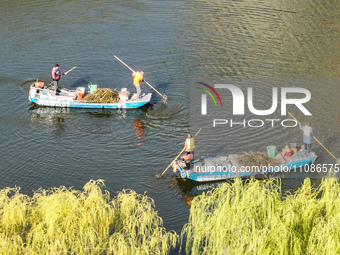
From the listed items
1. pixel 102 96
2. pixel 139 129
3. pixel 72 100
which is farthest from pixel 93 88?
pixel 139 129

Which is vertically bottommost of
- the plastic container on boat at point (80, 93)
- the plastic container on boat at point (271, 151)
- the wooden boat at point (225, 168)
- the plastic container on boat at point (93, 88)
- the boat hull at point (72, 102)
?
the wooden boat at point (225, 168)

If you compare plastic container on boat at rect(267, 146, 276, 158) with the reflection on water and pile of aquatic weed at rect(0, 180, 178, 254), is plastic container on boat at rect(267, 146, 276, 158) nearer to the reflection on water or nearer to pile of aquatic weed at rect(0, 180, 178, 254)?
the reflection on water

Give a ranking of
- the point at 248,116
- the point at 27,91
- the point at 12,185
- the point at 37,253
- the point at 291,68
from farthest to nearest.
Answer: the point at 291,68
the point at 27,91
the point at 248,116
the point at 12,185
the point at 37,253

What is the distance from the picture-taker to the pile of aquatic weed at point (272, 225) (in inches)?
798

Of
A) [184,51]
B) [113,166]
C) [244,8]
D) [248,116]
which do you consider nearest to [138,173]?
[113,166]

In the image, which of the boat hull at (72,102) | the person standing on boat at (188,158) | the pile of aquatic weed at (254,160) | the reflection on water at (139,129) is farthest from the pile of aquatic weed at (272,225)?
the boat hull at (72,102)

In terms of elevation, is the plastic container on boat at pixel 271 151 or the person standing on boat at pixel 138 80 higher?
the person standing on boat at pixel 138 80

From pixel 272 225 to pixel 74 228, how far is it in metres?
8.42

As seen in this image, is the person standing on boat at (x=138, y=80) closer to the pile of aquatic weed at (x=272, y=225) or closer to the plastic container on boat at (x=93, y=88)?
the plastic container on boat at (x=93, y=88)

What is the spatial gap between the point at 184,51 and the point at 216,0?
15902 mm

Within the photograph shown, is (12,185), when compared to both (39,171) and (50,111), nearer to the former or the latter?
Answer: (39,171)

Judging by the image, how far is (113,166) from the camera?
114 ft

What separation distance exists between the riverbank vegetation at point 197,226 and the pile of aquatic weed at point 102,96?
18377 mm

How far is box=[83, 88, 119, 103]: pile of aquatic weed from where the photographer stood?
4141cm
